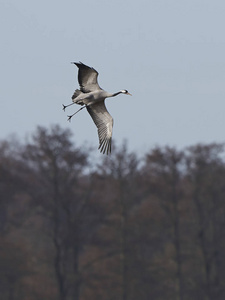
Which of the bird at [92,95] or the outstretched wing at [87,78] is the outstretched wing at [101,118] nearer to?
the bird at [92,95]

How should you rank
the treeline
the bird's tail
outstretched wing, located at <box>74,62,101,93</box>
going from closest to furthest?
outstretched wing, located at <box>74,62,101,93</box>, the bird's tail, the treeline

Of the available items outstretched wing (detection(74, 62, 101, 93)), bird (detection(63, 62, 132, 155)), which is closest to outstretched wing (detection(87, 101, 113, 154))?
bird (detection(63, 62, 132, 155))

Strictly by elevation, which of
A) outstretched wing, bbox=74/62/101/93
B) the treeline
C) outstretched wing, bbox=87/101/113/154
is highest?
the treeline

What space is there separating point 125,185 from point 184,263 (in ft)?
22.3

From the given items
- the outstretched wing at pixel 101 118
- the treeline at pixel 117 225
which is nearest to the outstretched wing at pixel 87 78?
the outstretched wing at pixel 101 118

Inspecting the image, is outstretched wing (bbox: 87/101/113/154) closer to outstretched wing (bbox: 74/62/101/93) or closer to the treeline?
outstretched wing (bbox: 74/62/101/93)

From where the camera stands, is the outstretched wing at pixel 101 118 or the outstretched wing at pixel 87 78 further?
the outstretched wing at pixel 101 118

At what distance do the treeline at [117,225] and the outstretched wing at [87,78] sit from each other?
2172cm

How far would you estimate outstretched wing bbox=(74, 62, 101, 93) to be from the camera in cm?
2059

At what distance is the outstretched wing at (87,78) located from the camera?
2059 cm

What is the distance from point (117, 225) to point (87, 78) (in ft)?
81.4

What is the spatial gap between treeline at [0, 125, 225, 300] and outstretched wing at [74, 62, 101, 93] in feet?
71.3

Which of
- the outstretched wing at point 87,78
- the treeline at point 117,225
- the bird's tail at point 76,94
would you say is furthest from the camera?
the treeline at point 117,225

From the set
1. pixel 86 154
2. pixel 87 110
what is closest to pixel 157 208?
pixel 86 154
